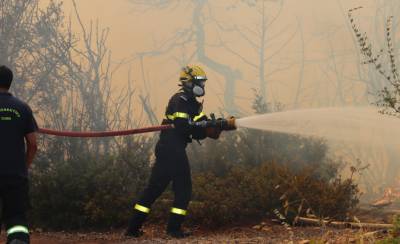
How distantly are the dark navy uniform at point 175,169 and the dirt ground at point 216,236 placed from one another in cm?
28

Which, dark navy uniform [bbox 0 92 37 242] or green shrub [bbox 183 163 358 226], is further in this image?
green shrub [bbox 183 163 358 226]

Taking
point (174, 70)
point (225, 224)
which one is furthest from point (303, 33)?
point (225, 224)

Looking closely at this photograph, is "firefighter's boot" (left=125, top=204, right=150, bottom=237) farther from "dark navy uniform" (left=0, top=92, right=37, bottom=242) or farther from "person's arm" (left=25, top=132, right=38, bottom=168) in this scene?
"dark navy uniform" (left=0, top=92, right=37, bottom=242)

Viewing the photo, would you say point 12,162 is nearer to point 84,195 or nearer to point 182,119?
point 182,119

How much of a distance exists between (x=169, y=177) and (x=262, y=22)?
9.28 m

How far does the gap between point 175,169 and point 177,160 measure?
0.33 ft

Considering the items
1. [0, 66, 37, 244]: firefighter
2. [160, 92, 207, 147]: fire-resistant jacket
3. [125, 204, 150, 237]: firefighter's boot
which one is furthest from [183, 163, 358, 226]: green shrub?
[0, 66, 37, 244]: firefighter

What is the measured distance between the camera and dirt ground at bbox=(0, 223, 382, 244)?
6.77 m

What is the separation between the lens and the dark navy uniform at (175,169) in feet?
23.9

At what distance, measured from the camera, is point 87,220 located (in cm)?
853

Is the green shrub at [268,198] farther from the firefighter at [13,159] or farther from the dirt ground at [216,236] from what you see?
the firefighter at [13,159]

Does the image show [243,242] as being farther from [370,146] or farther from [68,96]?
[370,146]

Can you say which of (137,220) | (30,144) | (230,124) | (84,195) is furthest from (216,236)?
(30,144)

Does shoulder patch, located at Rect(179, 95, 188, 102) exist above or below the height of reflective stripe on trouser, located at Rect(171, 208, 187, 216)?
above
